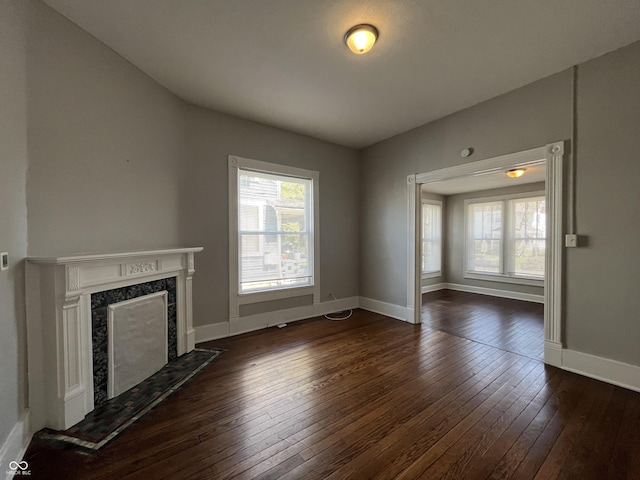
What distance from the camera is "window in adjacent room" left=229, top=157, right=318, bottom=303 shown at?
12.2 ft

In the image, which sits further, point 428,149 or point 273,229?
point 273,229

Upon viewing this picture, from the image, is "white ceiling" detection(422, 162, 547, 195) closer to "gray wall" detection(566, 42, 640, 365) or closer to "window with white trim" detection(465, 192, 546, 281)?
"window with white trim" detection(465, 192, 546, 281)

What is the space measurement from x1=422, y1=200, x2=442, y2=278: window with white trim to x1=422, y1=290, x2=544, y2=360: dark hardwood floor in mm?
943

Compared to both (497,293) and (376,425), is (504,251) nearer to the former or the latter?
(497,293)

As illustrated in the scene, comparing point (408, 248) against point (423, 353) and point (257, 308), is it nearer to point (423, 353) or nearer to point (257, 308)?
point (423, 353)

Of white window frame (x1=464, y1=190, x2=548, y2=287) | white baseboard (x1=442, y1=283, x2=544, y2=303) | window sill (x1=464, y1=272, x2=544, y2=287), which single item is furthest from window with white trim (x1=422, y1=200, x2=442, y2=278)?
window sill (x1=464, y1=272, x2=544, y2=287)

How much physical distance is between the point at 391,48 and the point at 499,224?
211 inches

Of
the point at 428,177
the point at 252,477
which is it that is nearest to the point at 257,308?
the point at 252,477

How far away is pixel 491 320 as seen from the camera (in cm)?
429

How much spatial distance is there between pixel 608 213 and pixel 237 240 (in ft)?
12.5

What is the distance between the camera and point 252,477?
1472 millimetres

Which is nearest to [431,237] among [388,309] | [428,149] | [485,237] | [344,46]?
[485,237]

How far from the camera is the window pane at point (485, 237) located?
6262mm

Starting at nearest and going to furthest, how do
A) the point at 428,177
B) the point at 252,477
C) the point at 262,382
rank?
the point at 252,477
the point at 262,382
the point at 428,177
